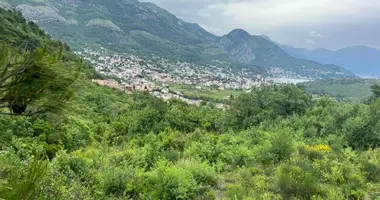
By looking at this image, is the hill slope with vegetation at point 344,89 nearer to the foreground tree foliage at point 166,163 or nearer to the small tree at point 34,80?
the foreground tree foliage at point 166,163

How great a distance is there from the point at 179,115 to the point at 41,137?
11.4 meters

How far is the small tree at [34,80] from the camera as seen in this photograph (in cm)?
219

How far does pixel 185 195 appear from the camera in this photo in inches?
253

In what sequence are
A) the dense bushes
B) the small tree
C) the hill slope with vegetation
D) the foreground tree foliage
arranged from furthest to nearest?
the hill slope with vegetation < the dense bushes < the foreground tree foliage < the small tree

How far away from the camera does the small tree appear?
2.19 meters

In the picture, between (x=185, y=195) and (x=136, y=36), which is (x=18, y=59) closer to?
(x=185, y=195)

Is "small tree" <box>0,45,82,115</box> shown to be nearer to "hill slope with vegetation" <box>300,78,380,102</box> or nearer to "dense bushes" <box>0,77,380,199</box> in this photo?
"dense bushes" <box>0,77,380,199</box>

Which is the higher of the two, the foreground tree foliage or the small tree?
the small tree

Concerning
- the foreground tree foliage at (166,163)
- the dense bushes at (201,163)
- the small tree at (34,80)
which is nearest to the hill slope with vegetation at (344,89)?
the dense bushes at (201,163)

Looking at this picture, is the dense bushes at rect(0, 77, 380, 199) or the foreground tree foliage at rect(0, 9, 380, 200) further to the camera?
the dense bushes at rect(0, 77, 380, 199)

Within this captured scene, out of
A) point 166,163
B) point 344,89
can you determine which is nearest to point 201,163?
point 166,163

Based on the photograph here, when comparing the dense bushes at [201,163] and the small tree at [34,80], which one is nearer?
the small tree at [34,80]

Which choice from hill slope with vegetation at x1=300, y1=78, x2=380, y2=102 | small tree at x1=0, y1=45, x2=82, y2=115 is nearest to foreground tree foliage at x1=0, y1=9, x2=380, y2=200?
small tree at x1=0, y1=45, x2=82, y2=115

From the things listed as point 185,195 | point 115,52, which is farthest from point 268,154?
point 115,52
